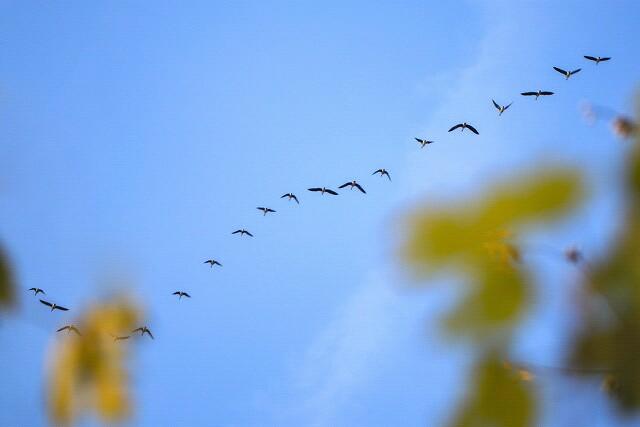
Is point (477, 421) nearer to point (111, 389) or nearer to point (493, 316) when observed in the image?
point (493, 316)

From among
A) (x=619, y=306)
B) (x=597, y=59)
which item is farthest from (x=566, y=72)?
(x=619, y=306)

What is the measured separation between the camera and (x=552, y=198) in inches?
87.2

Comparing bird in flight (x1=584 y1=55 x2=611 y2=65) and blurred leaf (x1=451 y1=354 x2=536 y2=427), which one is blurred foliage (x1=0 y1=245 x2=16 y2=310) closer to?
blurred leaf (x1=451 y1=354 x2=536 y2=427)

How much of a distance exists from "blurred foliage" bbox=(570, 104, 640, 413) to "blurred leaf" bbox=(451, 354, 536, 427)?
0.29 metres

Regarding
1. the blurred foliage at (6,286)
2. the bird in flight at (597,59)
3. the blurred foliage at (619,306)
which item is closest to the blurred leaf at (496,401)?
the blurred foliage at (619,306)

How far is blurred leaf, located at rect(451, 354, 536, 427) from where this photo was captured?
7.88 feet

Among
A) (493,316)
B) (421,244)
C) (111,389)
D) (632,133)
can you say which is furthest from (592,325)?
(111,389)

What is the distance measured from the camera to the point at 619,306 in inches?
98.7

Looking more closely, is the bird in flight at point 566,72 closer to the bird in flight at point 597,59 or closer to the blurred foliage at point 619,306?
the bird in flight at point 597,59

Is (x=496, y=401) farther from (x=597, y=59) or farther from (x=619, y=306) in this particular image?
(x=597, y=59)

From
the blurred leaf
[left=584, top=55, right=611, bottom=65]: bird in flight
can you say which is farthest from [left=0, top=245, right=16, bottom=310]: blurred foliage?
[left=584, top=55, right=611, bottom=65]: bird in flight

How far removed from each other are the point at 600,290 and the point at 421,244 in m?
0.86

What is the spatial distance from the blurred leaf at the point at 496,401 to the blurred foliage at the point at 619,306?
289 mm

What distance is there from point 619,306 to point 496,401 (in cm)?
69
